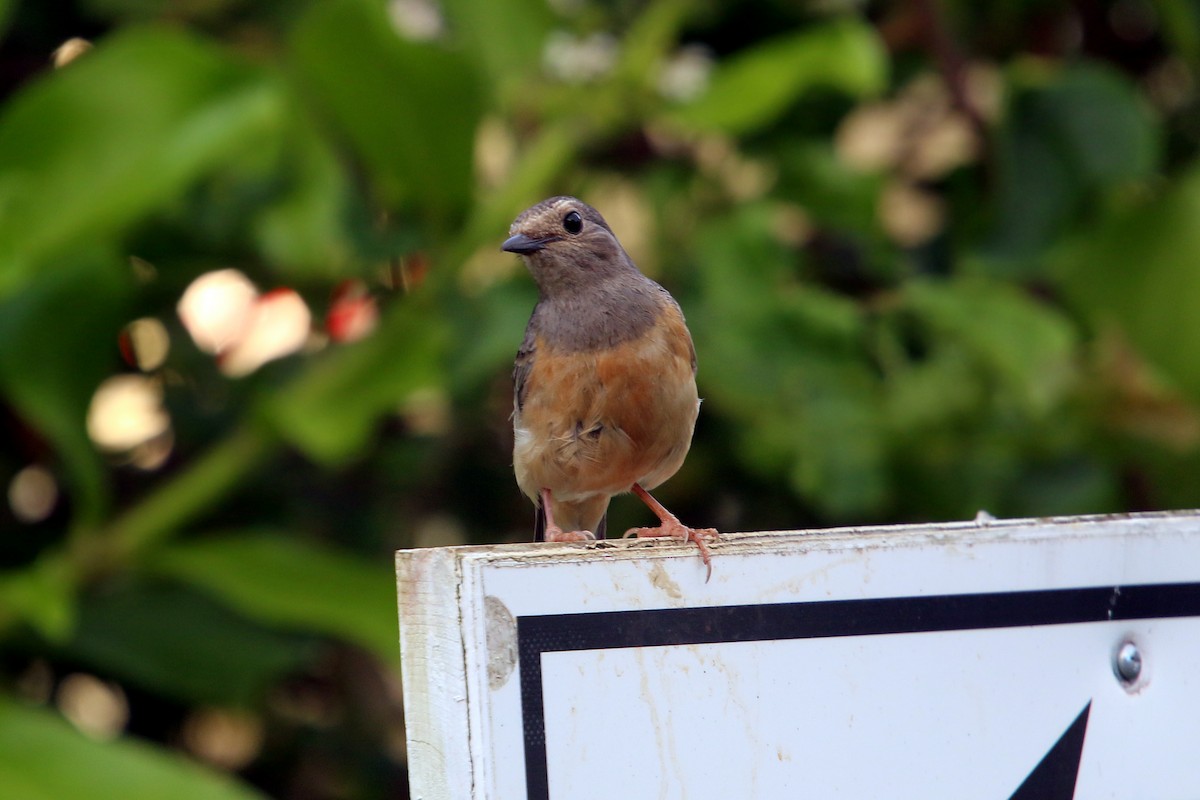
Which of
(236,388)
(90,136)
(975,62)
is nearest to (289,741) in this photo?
(236,388)

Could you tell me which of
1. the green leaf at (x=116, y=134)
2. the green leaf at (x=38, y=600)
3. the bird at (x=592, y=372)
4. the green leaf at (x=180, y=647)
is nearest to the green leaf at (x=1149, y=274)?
the bird at (x=592, y=372)

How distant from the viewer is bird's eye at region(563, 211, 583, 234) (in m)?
2.37

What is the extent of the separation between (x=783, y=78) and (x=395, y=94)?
87 centimetres

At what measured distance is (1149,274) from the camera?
3332mm

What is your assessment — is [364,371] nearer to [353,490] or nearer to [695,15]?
[353,490]

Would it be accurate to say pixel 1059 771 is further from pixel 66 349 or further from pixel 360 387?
pixel 66 349

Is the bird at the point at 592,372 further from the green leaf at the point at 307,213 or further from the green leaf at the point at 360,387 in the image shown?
the green leaf at the point at 307,213

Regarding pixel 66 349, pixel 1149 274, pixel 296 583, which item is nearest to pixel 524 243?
pixel 296 583

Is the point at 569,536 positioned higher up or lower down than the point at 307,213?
lower down

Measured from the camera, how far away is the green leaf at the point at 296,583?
286 cm

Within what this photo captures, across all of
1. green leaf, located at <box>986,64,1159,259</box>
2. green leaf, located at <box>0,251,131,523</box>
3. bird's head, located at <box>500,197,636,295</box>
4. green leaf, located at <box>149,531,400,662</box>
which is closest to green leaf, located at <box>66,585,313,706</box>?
green leaf, located at <box>149,531,400,662</box>

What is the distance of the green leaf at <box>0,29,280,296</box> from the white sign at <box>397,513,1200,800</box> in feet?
4.49

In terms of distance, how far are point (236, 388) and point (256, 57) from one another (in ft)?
2.79

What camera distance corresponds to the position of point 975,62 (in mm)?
3998
